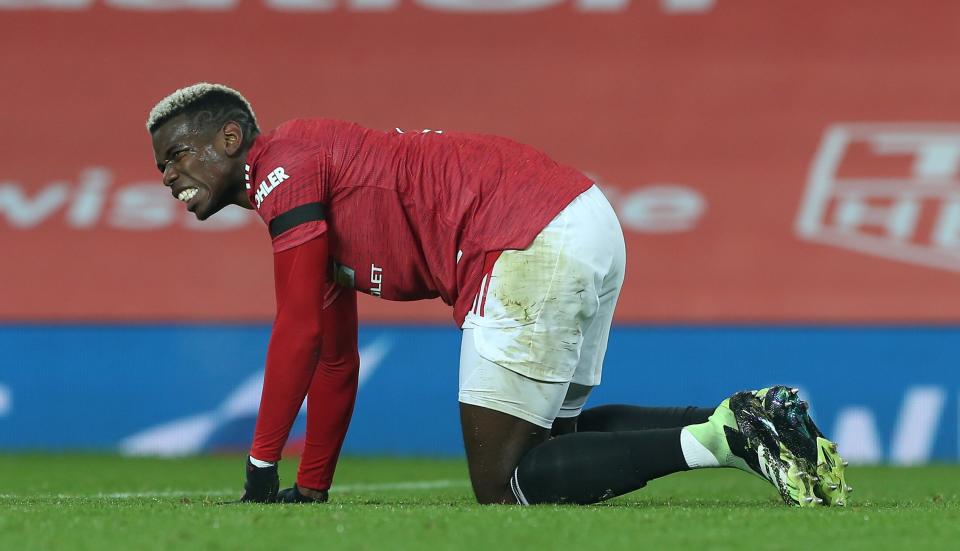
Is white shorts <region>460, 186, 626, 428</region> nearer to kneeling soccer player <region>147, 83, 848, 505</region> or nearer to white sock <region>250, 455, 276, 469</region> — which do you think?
kneeling soccer player <region>147, 83, 848, 505</region>

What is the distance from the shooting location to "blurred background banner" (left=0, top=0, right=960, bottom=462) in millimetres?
8273

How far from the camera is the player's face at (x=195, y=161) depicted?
401cm

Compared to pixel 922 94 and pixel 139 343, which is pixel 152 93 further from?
pixel 922 94

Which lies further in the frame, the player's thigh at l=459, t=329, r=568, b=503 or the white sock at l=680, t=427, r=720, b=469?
the player's thigh at l=459, t=329, r=568, b=503

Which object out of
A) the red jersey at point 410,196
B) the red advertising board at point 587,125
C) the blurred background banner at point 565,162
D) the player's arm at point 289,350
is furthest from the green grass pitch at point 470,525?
the red advertising board at point 587,125

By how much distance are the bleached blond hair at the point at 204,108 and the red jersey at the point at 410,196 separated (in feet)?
0.34

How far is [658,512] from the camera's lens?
365 cm

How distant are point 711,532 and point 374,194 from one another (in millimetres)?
1467

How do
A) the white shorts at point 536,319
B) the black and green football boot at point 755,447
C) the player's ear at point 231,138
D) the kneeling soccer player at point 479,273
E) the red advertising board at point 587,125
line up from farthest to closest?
1. the red advertising board at point 587,125
2. the player's ear at point 231,138
3. the white shorts at point 536,319
4. the kneeling soccer player at point 479,273
5. the black and green football boot at point 755,447

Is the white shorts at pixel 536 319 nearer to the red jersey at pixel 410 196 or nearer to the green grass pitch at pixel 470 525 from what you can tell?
the red jersey at pixel 410 196

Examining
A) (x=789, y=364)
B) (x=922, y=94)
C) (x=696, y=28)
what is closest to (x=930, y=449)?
(x=789, y=364)

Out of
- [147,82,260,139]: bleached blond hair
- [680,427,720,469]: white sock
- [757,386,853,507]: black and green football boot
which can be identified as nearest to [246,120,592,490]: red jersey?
[147,82,260,139]: bleached blond hair

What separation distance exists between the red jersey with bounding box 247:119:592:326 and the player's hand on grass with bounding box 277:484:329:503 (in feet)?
2.30

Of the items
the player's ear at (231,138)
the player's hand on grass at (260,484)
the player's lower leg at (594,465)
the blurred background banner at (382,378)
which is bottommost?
the blurred background banner at (382,378)
